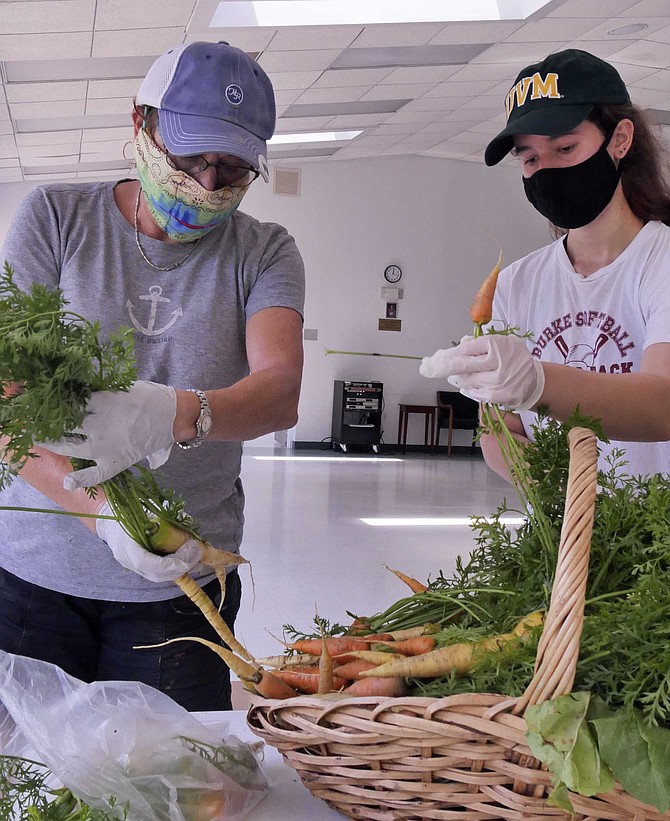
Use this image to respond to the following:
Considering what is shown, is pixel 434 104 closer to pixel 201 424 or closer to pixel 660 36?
pixel 660 36

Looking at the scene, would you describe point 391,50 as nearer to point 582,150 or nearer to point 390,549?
point 390,549

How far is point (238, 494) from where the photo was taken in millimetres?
1725

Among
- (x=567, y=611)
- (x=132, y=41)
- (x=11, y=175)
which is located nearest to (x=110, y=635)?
(x=567, y=611)

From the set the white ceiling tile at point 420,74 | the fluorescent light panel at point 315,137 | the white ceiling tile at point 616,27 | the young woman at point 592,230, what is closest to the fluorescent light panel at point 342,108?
the white ceiling tile at point 420,74

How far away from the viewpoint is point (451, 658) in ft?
3.39

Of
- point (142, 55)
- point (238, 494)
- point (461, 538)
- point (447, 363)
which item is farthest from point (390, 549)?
point (447, 363)

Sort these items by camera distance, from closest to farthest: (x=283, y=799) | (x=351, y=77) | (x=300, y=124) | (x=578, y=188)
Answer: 1. (x=283, y=799)
2. (x=578, y=188)
3. (x=351, y=77)
4. (x=300, y=124)

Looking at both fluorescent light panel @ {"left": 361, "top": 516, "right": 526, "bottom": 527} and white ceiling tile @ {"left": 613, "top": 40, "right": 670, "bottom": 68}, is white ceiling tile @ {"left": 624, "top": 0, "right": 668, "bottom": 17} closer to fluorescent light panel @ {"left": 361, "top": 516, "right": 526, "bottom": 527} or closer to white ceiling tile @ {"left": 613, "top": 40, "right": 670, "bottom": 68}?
white ceiling tile @ {"left": 613, "top": 40, "right": 670, "bottom": 68}

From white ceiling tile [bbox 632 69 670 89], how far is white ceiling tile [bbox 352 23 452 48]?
2.09 m

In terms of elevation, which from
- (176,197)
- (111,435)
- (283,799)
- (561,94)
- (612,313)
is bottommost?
(283,799)

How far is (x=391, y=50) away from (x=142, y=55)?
2.01 m

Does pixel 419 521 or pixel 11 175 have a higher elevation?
pixel 11 175

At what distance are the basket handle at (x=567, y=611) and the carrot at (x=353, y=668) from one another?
12.3 inches

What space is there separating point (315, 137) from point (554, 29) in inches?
161
